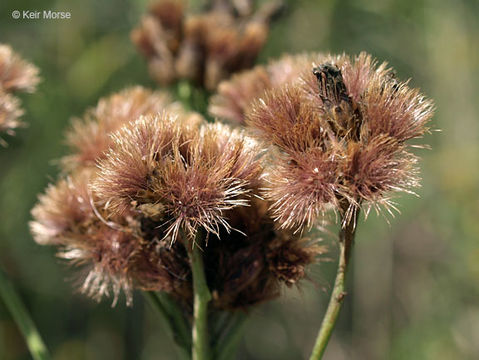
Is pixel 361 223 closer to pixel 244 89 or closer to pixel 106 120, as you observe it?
pixel 244 89

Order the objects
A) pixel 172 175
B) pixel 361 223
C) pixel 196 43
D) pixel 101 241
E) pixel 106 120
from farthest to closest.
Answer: pixel 361 223, pixel 196 43, pixel 106 120, pixel 101 241, pixel 172 175

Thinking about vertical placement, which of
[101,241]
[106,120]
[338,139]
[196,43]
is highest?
[196,43]

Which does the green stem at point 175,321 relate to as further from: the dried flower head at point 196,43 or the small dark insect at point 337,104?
the dried flower head at point 196,43

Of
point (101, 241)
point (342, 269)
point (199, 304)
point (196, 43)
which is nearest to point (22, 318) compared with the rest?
point (101, 241)

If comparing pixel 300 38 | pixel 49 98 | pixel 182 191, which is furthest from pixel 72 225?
pixel 300 38

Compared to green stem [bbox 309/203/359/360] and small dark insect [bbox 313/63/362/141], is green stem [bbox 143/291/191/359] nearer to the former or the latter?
green stem [bbox 309/203/359/360]

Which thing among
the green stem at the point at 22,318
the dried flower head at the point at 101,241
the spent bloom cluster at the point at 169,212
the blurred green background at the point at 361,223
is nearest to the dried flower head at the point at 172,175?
the spent bloom cluster at the point at 169,212
